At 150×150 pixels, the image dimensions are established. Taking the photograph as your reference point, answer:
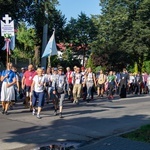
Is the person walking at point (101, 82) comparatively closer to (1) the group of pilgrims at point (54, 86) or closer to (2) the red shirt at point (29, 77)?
(1) the group of pilgrims at point (54, 86)

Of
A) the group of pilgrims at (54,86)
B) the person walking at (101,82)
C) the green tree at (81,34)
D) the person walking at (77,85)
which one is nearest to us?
the group of pilgrims at (54,86)

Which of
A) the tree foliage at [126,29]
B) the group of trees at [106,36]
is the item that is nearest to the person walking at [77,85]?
the group of trees at [106,36]

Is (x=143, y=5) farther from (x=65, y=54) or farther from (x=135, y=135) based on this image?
(x=135, y=135)

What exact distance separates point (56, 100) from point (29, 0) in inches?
344

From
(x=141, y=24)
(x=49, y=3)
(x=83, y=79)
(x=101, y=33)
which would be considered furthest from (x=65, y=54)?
(x=83, y=79)

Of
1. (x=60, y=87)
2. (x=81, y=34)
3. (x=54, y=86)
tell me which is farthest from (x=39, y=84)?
(x=81, y=34)

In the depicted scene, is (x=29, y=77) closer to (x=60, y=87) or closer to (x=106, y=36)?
(x=60, y=87)

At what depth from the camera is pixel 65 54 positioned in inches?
1601

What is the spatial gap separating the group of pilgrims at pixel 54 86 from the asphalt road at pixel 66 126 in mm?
507

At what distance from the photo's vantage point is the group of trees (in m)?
37.4

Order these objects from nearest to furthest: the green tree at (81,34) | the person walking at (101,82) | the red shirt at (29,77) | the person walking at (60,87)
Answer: the person walking at (60,87) → the red shirt at (29,77) → the person walking at (101,82) → the green tree at (81,34)

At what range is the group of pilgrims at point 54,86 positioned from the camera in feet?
41.0

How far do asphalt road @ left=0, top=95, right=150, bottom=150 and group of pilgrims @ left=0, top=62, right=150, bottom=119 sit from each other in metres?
0.51

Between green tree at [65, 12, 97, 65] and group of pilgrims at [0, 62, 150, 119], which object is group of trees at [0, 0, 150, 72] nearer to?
green tree at [65, 12, 97, 65]
